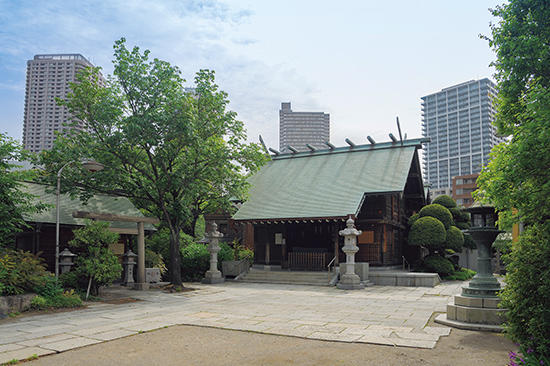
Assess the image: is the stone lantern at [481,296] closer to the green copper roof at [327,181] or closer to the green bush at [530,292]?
the green bush at [530,292]

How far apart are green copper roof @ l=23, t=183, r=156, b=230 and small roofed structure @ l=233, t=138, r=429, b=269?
5.92 meters

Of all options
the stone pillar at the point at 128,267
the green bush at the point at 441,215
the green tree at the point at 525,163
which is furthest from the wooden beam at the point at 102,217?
the green bush at the point at 441,215

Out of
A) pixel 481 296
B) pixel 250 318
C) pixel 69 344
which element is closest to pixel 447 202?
pixel 481 296

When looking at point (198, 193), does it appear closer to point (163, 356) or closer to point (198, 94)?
point (198, 94)

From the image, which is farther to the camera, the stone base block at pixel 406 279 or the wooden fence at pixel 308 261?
the wooden fence at pixel 308 261

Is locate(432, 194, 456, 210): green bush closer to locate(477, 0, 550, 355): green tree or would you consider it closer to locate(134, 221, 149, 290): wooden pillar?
locate(477, 0, 550, 355): green tree

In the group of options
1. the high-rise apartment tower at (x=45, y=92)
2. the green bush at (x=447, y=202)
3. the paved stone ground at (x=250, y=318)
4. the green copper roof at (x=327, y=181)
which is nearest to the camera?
the paved stone ground at (x=250, y=318)

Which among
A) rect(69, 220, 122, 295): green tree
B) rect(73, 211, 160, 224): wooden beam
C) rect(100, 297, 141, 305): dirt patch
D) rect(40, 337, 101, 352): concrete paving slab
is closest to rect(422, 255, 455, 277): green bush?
rect(73, 211, 160, 224): wooden beam

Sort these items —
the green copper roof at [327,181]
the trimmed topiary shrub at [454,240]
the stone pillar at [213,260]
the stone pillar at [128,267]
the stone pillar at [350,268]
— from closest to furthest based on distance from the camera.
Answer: the stone pillar at [350,268], the stone pillar at [128,267], the stone pillar at [213,260], the green copper roof at [327,181], the trimmed topiary shrub at [454,240]

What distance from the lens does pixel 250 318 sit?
35.9 ft

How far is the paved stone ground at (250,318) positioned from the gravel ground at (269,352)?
0.42m

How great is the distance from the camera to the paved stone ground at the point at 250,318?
8406mm

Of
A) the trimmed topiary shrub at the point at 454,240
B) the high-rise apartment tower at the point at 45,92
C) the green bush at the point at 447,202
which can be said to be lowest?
the trimmed topiary shrub at the point at 454,240

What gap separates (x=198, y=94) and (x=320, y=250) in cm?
1210
